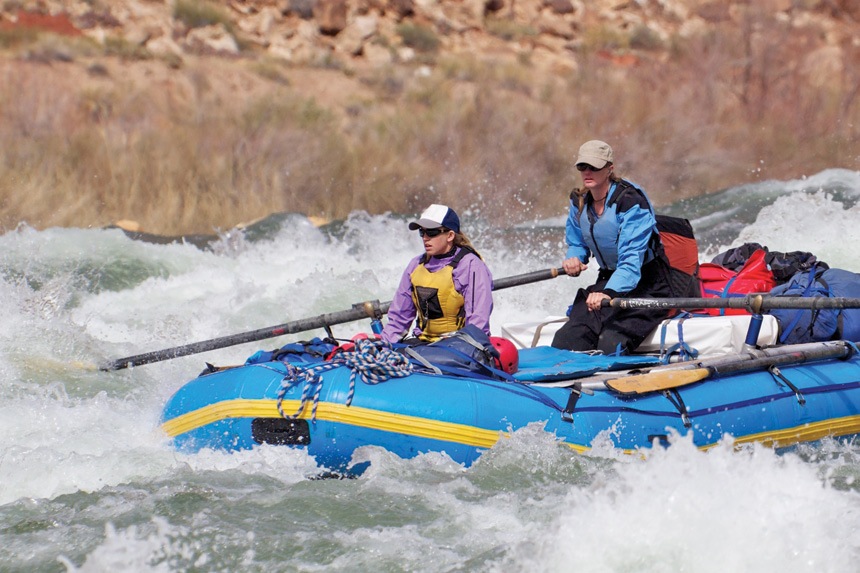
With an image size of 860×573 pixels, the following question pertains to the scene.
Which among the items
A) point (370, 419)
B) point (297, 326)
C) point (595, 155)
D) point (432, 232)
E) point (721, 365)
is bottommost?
point (297, 326)

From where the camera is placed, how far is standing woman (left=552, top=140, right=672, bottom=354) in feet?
15.5

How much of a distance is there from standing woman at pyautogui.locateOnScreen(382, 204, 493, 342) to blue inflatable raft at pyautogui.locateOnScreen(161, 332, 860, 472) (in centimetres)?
45

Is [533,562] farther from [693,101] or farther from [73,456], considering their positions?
[693,101]

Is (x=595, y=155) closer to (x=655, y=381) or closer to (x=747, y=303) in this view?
(x=747, y=303)

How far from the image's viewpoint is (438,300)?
4.51 m

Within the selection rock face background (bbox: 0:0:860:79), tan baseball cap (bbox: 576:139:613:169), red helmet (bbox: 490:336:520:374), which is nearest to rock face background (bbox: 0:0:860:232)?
rock face background (bbox: 0:0:860:79)

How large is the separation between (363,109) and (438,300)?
1319 cm

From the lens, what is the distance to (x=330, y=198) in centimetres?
1260

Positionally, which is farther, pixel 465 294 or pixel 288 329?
pixel 288 329

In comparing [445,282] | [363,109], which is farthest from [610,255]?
[363,109]

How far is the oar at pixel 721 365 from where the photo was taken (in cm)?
411

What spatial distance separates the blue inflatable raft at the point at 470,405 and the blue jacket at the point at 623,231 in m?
0.52

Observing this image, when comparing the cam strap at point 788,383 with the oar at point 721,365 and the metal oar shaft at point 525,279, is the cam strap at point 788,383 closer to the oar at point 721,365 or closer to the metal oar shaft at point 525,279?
the oar at point 721,365

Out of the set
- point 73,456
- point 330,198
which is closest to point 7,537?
point 73,456
